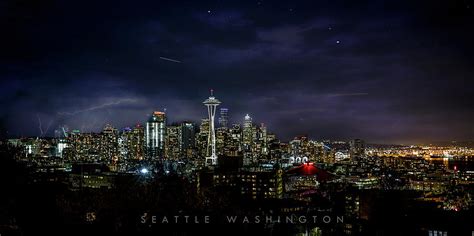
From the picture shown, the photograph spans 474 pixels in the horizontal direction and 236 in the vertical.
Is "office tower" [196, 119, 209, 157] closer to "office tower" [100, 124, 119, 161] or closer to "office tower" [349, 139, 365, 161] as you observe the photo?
"office tower" [100, 124, 119, 161]

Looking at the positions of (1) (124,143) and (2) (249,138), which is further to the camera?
(2) (249,138)

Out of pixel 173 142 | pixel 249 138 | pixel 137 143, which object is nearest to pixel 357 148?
pixel 249 138

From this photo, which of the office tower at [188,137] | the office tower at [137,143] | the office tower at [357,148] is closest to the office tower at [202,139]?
the office tower at [188,137]

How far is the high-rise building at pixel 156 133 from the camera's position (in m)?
56.4

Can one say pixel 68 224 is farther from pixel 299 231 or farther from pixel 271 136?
pixel 271 136

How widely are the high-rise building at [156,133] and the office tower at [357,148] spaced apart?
95.2 feet

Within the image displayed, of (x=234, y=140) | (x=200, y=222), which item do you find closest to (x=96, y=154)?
(x=234, y=140)

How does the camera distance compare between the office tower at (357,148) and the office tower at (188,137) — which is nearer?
the office tower at (188,137)

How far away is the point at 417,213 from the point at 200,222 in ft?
33.3

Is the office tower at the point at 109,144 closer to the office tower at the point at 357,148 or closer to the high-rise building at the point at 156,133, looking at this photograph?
the high-rise building at the point at 156,133

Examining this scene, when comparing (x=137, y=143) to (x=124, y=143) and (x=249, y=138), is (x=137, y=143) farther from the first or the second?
(x=249, y=138)

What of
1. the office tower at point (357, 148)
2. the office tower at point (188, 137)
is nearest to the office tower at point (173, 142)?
the office tower at point (188, 137)

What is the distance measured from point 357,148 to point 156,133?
32.0 meters

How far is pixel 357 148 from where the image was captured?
242ft
